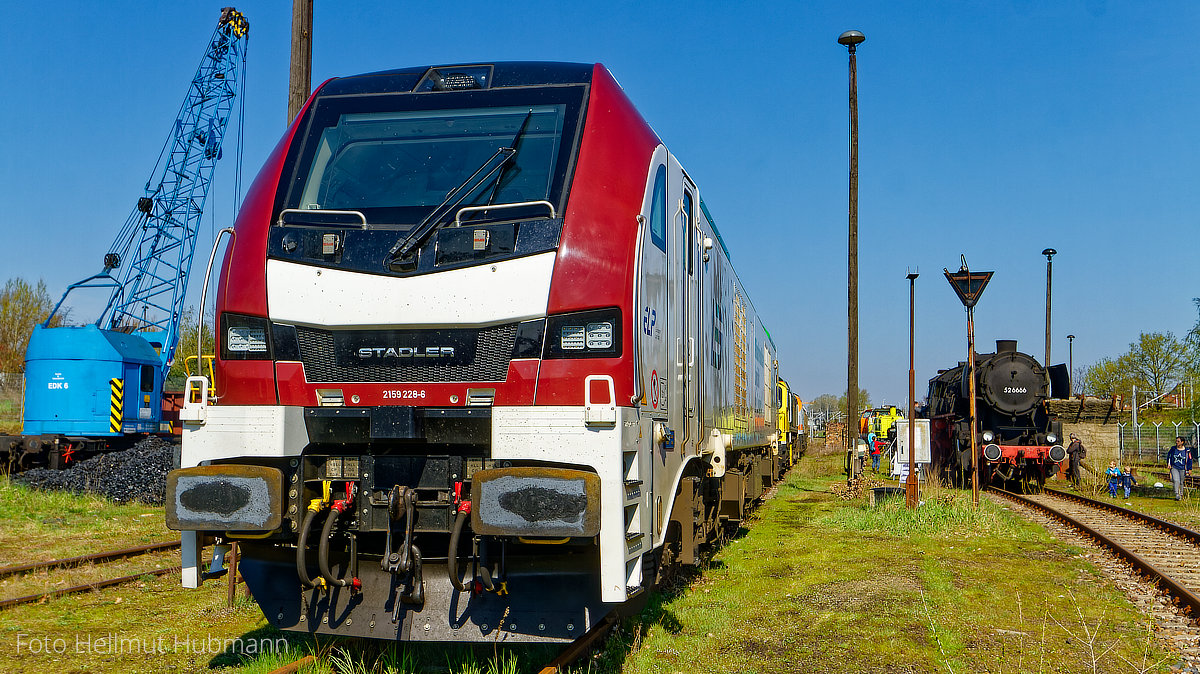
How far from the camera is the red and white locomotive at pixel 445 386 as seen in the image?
4531 millimetres

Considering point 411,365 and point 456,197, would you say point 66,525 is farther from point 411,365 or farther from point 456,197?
point 456,197

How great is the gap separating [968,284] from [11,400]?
3855 cm

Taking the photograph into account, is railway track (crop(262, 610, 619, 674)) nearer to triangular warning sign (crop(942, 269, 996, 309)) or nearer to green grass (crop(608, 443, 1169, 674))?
green grass (crop(608, 443, 1169, 674))

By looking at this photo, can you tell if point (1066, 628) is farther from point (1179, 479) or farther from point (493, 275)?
point (1179, 479)

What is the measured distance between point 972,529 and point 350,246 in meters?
10.4

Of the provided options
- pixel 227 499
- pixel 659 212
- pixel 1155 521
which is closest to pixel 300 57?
pixel 659 212

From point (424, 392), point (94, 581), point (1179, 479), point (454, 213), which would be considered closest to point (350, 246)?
point (454, 213)

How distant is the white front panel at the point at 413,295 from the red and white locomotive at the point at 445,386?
0.04 feet

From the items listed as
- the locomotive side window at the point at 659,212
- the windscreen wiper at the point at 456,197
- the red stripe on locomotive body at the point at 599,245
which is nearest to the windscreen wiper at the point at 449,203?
the windscreen wiper at the point at 456,197

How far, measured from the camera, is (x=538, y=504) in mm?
4270

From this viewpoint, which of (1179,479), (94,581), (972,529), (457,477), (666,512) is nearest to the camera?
(457,477)

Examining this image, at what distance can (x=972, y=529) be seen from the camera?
1255 centimetres

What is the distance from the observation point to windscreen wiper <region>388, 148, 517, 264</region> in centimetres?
476

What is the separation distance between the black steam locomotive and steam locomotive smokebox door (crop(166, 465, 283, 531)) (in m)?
18.0
